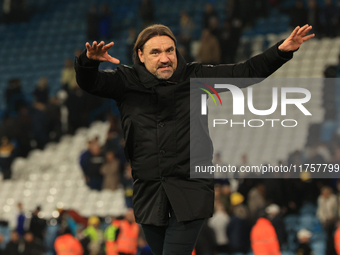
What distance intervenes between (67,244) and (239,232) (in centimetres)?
290

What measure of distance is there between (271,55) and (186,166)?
0.70 metres

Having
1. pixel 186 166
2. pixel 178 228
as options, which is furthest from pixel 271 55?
pixel 178 228

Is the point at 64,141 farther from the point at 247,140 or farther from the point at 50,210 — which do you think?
the point at 247,140

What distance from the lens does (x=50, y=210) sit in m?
10.9

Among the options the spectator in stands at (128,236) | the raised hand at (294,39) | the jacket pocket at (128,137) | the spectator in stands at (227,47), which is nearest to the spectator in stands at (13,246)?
the spectator in stands at (128,236)

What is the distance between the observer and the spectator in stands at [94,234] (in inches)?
363

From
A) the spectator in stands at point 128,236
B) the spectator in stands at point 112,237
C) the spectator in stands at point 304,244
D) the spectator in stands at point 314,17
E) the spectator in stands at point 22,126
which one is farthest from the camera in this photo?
the spectator in stands at point 22,126

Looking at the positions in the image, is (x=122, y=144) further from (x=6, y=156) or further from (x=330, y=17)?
(x=330, y=17)

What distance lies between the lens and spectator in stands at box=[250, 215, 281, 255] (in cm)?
800

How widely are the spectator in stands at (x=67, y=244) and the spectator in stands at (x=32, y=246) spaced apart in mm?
433

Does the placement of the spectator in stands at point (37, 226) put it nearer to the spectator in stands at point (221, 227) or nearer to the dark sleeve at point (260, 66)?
the spectator in stands at point (221, 227)

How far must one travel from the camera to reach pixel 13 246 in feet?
32.1

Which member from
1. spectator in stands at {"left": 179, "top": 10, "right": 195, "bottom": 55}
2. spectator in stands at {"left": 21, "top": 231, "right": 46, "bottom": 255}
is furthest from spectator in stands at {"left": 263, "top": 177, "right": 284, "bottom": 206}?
spectator in stands at {"left": 179, "top": 10, "right": 195, "bottom": 55}

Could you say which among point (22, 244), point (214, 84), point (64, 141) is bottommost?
point (22, 244)
